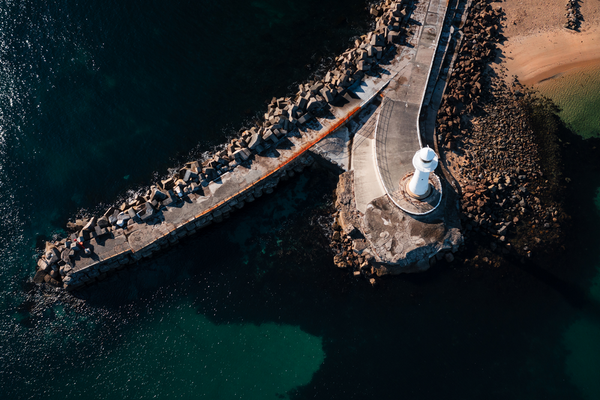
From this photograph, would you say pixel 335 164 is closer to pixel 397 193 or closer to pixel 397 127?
pixel 397 193

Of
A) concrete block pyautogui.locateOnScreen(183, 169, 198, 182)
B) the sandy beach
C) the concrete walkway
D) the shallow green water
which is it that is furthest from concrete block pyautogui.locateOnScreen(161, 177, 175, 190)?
the sandy beach

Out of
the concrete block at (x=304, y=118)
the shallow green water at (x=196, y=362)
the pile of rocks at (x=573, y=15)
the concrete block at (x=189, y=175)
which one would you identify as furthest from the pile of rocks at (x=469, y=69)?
the shallow green water at (x=196, y=362)

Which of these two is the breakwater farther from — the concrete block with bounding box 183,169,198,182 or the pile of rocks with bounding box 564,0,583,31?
the pile of rocks with bounding box 564,0,583,31

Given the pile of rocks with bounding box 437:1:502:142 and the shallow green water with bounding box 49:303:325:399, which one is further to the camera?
the pile of rocks with bounding box 437:1:502:142

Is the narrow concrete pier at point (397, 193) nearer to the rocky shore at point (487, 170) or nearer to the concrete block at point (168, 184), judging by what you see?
the rocky shore at point (487, 170)

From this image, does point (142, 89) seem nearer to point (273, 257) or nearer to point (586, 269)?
point (273, 257)

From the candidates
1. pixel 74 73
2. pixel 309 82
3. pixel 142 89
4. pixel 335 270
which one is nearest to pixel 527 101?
pixel 309 82
